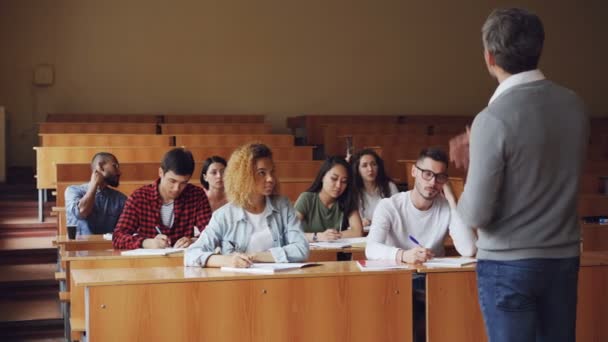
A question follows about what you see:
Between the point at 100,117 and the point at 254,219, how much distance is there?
748cm

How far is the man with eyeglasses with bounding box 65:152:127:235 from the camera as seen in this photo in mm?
5586

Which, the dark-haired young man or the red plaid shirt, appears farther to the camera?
the red plaid shirt

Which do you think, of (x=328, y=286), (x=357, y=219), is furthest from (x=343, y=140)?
(x=328, y=286)

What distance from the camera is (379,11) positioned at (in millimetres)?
12367

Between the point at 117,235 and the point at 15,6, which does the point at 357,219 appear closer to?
the point at 117,235

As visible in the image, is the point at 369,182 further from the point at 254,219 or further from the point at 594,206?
the point at 254,219

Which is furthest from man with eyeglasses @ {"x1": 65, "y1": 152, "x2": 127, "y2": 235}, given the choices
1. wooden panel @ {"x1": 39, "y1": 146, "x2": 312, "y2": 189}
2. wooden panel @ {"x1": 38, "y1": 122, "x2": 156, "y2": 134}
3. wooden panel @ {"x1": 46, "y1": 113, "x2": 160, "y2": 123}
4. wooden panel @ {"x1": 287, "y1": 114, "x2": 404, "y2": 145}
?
wooden panel @ {"x1": 46, "y1": 113, "x2": 160, "y2": 123}

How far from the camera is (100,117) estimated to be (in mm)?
10836

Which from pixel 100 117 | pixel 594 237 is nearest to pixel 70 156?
pixel 100 117

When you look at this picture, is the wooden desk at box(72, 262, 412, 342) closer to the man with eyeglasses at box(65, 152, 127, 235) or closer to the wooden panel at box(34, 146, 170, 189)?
the man with eyeglasses at box(65, 152, 127, 235)

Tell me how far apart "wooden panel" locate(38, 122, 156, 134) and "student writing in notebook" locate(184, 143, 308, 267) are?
19.7 ft

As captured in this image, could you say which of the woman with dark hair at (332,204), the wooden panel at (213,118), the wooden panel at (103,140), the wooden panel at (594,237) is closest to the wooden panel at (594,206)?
the wooden panel at (594,237)

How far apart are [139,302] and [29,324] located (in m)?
2.58

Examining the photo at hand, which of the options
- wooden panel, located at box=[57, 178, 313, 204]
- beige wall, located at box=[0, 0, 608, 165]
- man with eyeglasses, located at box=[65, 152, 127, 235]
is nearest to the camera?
man with eyeglasses, located at box=[65, 152, 127, 235]
